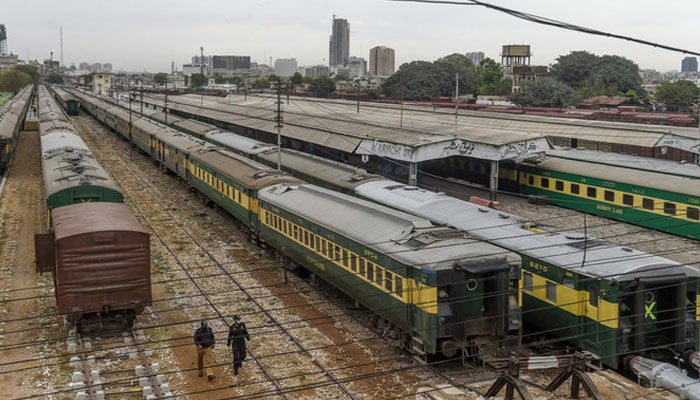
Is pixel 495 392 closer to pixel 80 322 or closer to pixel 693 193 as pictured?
pixel 80 322

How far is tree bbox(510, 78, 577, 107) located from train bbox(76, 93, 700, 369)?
77661mm

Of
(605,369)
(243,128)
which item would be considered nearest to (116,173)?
(243,128)

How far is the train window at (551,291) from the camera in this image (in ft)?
54.0

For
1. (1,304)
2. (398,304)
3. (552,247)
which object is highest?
(552,247)

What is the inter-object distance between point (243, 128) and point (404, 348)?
4558 cm

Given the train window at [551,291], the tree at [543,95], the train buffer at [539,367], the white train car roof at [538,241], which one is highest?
the tree at [543,95]

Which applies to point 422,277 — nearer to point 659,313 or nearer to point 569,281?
point 569,281

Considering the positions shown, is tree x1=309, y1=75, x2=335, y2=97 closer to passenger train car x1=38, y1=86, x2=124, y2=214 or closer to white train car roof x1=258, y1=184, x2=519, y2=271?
passenger train car x1=38, y1=86, x2=124, y2=214

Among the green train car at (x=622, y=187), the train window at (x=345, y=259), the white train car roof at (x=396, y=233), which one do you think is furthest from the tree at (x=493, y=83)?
the train window at (x=345, y=259)

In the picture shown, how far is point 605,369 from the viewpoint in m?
15.9

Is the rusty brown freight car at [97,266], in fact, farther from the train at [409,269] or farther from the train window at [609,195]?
the train window at [609,195]

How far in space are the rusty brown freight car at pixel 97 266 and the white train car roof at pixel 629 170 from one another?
21792 mm

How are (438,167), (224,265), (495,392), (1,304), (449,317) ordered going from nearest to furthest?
(495,392)
(449,317)
(1,304)
(224,265)
(438,167)

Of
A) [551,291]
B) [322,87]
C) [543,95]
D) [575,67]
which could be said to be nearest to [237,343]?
[551,291]
